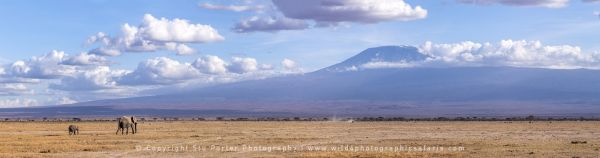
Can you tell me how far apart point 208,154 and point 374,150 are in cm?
711

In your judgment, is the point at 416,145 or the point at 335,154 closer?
the point at 335,154

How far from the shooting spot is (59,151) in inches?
1524

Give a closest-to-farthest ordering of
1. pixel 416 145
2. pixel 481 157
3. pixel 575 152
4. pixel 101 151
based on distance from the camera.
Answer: pixel 481 157 → pixel 575 152 → pixel 101 151 → pixel 416 145

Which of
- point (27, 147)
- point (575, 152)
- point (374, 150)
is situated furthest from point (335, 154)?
point (27, 147)

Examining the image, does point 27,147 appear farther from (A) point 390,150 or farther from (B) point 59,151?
(A) point 390,150

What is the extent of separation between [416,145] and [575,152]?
27.7ft

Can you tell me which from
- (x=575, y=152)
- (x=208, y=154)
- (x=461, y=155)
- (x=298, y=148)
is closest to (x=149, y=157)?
(x=208, y=154)

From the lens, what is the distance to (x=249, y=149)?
132 feet

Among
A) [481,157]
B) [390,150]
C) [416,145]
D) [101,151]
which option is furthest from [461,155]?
[101,151]

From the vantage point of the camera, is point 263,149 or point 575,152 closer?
point 575,152

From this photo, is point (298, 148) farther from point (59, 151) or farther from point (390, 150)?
point (59, 151)

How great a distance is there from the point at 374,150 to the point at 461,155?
4.48 m

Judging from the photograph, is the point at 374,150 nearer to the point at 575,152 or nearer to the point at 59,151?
the point at 575,152

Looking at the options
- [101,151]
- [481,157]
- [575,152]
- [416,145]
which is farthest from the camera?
[416,145]
